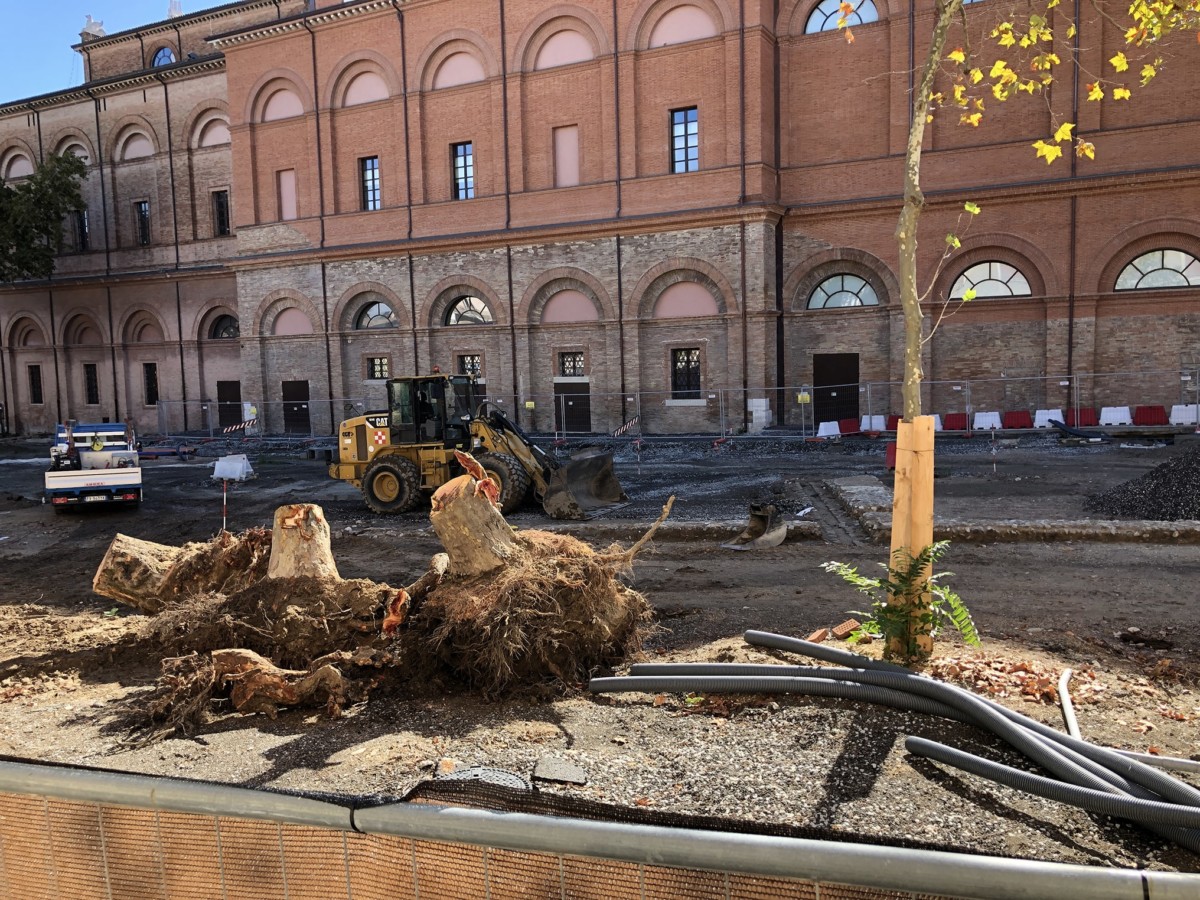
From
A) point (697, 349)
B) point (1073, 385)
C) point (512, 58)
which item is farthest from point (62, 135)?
point (1073, 385)

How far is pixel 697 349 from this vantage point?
25.3 m

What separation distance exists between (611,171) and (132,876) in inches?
1007

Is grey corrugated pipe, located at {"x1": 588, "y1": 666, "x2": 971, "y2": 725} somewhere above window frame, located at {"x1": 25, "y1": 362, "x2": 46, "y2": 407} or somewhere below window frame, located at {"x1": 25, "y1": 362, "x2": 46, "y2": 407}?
below

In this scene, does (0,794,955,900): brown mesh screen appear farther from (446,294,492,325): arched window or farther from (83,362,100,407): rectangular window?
(83,362,100,407): rectangular window

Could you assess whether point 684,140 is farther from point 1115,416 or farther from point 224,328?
point 224,328

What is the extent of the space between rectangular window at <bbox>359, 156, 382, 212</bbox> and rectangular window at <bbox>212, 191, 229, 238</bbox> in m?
8.51

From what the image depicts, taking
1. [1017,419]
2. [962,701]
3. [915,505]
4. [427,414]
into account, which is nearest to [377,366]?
[427,414]

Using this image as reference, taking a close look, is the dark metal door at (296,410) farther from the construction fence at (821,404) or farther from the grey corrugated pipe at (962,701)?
the grey corrugated pipe at (962,701)

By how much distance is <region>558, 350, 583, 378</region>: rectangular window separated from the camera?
88.7ft

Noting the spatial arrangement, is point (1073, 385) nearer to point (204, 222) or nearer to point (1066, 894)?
point (1066, 894)

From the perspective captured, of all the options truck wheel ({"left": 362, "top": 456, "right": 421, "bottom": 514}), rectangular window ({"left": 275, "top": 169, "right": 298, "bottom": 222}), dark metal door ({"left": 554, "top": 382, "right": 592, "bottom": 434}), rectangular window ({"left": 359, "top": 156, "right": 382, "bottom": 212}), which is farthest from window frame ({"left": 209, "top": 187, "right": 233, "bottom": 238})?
truck wheel ({"left": 362, "top": 456, "right": 421, "bottom": 514})

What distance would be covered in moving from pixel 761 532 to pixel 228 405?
2803 cm

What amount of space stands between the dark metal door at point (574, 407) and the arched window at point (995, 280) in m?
11.1

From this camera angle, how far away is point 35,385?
39.4 metres
